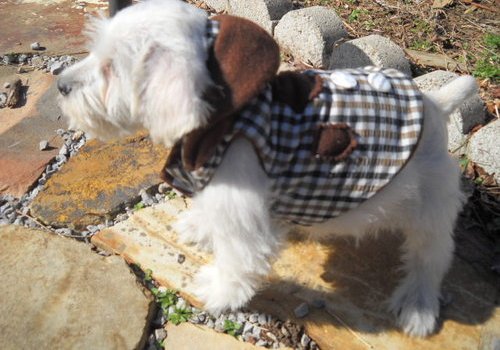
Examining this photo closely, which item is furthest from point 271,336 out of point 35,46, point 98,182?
point 35,46

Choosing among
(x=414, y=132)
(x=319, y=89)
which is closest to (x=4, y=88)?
(x=319, y=89)

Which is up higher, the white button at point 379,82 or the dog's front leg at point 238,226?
the white button at point 379,82

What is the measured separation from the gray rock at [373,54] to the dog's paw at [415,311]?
1872 mm

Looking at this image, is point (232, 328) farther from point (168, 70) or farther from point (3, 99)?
point (3, 99)

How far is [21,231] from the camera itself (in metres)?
3.11

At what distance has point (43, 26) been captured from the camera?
198 inches

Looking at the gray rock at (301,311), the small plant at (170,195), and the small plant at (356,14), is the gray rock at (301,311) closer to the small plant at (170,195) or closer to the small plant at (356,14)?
the small plant at (170,195)

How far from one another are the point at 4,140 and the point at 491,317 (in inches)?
135

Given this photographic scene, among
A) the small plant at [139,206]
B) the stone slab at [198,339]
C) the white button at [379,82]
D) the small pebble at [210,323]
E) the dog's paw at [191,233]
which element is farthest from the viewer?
the small plant at [139,206]

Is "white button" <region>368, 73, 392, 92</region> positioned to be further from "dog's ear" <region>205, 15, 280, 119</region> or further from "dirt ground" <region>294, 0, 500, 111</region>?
"dirt ground" <region>294, 0, 500, 111</region>

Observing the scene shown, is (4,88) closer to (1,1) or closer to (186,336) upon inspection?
(1,1)

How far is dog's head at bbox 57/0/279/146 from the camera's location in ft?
6.84

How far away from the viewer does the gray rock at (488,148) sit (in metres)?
3.58

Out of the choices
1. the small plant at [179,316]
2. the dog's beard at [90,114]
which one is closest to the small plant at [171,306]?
A: the small plant at [179,316]
